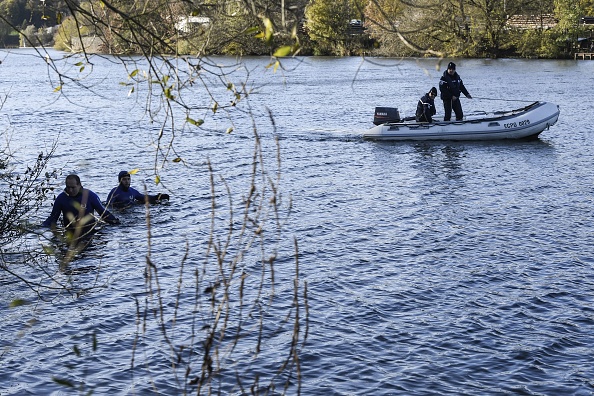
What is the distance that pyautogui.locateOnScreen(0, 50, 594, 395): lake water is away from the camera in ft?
29.1

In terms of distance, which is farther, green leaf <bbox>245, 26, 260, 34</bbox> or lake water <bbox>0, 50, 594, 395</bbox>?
lake water <bbox>0, 50, 594, 395</bbox>

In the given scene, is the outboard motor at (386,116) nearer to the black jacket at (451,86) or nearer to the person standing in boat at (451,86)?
the person standing in boat at (451,86)

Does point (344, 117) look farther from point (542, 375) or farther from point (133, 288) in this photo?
point (542, 375)

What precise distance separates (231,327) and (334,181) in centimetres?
977

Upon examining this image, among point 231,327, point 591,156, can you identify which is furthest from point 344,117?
point 231,327

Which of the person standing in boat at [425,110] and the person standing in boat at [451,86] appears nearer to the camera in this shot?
the person standing in boat at [451,86]

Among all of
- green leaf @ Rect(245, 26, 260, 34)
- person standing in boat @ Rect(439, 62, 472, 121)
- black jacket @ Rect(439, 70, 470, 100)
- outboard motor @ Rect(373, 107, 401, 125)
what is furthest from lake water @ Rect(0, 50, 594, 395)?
black jacket @ Rect(439, 70, 470, 100)

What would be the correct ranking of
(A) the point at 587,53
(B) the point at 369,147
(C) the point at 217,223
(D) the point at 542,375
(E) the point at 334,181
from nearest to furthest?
(D) the point at 542,375 → (C) the point at 217,223 → (E) the point at 334,181 → (B) the point at 369,147 → (A) the point at 587,53

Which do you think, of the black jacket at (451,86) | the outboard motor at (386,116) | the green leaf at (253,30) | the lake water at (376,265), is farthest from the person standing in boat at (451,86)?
the green leaf at (253,30)

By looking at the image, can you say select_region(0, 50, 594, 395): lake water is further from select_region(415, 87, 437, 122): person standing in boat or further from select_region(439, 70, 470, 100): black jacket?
select_region(439, 70, 470, 100): black jacket

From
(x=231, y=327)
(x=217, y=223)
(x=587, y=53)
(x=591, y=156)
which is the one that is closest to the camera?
(x=231, y=327)

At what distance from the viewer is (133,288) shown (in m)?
11.4

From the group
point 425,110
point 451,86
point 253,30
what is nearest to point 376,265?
point 253,30

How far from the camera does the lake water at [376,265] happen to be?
8875mm
